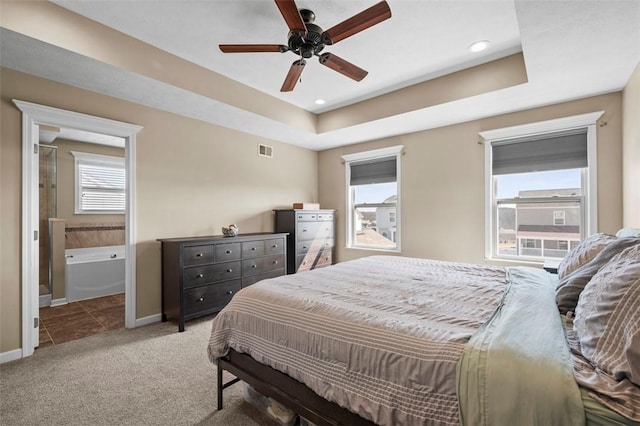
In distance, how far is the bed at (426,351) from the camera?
889 mm

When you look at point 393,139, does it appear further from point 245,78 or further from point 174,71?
point 174,71

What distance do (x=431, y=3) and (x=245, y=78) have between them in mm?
2090

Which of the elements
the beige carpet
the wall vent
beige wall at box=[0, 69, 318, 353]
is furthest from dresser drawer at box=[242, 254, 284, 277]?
the wall vent

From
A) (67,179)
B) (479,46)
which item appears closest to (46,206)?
(67,179)

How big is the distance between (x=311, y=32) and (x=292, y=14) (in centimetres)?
25

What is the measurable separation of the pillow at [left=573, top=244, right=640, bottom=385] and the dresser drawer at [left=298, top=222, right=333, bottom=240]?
376cm

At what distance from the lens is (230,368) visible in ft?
5.85

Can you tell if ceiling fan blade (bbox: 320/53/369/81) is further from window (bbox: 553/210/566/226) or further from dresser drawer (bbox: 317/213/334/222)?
window (bbox: 553/210/566/226)

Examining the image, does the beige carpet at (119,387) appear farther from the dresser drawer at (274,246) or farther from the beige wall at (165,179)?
the dresser drawer at (274,246)

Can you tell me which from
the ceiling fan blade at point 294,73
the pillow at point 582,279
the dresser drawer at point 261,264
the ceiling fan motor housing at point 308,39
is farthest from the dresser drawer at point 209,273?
the pillow at point 582,279

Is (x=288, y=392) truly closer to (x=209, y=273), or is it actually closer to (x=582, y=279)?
(x=582, y=279)

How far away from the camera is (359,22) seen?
→ 6.26ft

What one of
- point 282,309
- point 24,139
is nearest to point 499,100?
point 282,309

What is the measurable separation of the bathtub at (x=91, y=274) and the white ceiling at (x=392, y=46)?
2.83 m
